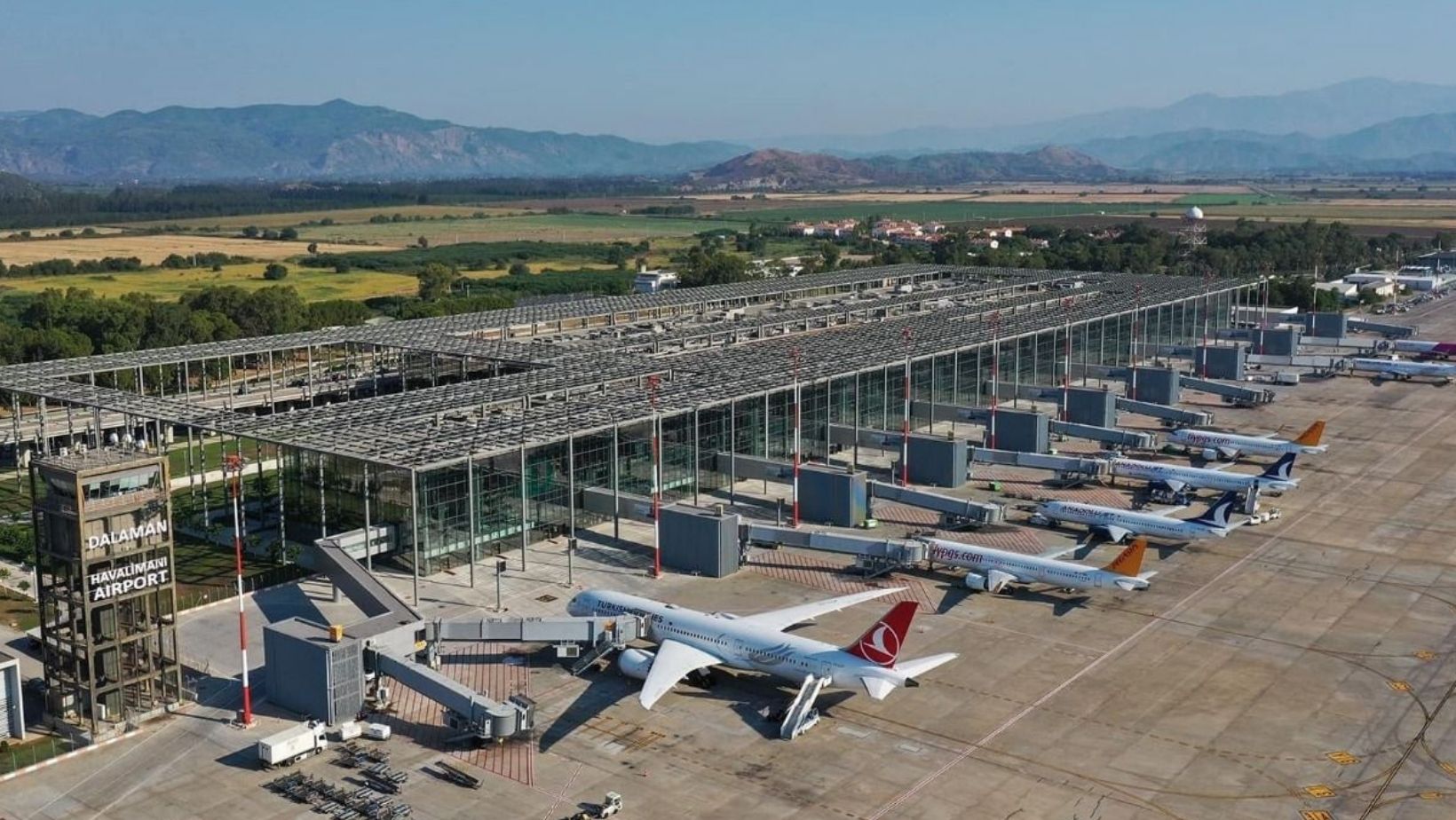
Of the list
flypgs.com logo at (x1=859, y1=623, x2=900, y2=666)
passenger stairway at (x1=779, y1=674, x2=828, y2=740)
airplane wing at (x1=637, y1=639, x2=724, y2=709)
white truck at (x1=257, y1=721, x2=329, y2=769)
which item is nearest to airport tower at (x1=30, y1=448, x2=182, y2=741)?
white truck at (x1=257, y1=721, x2=329, y2=769)

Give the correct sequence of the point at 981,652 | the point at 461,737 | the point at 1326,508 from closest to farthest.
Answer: the point at 461,737, the point at 981,652, the point at 1326,508

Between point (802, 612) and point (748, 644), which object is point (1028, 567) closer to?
point (802, 612)

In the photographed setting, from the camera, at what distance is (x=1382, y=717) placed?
203 feet

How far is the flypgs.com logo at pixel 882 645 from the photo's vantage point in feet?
197

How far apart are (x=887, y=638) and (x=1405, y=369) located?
5221 inches

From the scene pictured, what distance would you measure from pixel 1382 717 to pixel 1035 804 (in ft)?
68.8

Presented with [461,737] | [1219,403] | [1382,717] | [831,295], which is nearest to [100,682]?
[461,737]

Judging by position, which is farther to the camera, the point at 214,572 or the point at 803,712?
the point at 214,572

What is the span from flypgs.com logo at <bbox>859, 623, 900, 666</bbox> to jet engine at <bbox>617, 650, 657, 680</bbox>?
11.5 meters

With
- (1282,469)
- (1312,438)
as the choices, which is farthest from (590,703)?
(1312,438)

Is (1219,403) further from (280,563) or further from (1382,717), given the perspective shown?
(280,563)

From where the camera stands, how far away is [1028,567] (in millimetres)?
79500

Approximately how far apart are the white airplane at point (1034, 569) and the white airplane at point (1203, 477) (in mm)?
23529

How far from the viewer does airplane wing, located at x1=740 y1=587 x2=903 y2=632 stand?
69.7 m
